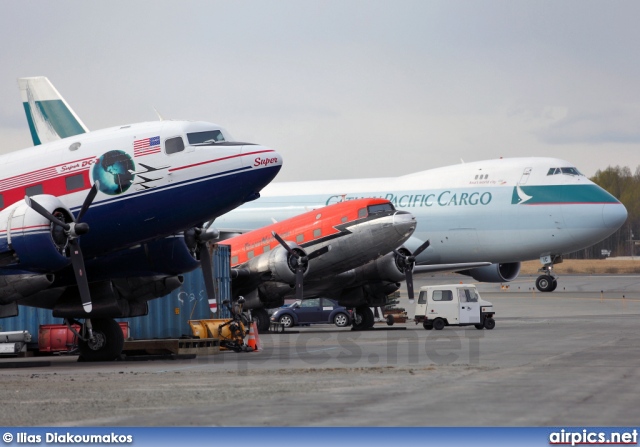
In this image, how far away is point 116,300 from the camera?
28047 mm

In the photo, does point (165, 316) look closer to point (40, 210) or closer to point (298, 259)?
point (298, 259)

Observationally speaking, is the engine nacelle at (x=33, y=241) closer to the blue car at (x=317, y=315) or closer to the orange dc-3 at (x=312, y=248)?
the orange dc-3 at (x=312, y=248)

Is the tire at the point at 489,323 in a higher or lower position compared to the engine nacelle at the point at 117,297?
lower

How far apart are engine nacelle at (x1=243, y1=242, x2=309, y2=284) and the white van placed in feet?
17.8

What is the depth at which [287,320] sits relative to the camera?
5094 centimetres

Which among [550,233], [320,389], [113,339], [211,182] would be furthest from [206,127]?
[550,233]

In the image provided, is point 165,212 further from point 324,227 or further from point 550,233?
point 550,233

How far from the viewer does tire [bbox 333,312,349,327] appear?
169 feet

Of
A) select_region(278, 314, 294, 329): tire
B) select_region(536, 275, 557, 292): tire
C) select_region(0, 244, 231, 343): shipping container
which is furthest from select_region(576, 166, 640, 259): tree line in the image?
select_region(0, 244, 231, 343): shipping container

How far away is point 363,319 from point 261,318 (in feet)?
16.0

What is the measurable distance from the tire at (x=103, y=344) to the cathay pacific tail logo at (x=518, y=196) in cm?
2930

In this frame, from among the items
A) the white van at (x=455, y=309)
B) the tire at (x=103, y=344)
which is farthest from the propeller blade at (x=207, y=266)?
the white van at (x=455, y=309)

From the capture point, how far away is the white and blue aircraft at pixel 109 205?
25016 mm

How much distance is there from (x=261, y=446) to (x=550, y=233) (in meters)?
43.4
